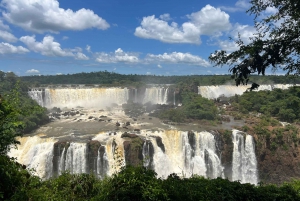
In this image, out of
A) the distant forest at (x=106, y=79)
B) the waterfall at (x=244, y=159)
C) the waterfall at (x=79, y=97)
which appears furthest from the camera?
the distant forest at (x=106, y=79)

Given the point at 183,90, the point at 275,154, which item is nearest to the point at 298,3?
Answer: the point at 275,154

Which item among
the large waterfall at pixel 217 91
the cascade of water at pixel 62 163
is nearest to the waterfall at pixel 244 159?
the cascade of water at pixel 62 163

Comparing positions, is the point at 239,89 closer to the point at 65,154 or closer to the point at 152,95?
the point at 152,95

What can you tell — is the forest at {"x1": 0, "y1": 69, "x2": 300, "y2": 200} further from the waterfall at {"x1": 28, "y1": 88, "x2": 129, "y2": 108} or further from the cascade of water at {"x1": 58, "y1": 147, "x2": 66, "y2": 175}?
the waterfall at {"x1": 28, "y1": 88, "x2": 129, "y2": 108}

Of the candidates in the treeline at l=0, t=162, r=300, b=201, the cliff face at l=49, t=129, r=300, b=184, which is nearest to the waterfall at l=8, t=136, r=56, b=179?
the cliff face at l=49, t=129, r=300, b=184

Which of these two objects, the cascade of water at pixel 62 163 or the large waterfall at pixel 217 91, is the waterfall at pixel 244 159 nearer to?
the cascade of water at pixel 62 163

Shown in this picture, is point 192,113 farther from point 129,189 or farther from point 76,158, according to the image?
point 129,189
